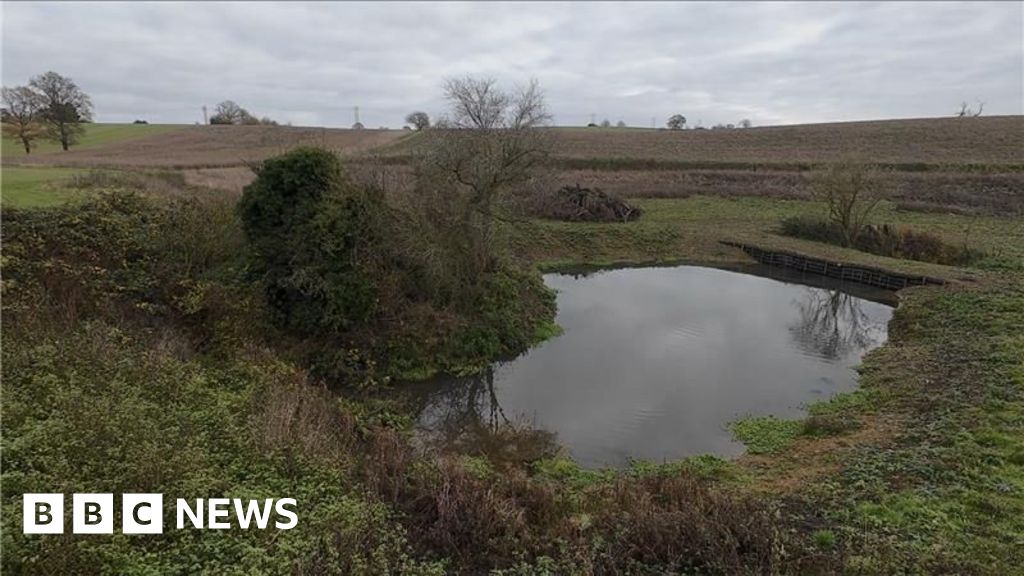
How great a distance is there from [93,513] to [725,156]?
57.2m

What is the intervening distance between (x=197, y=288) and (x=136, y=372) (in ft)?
15.7

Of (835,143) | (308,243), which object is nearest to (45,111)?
(308,243)

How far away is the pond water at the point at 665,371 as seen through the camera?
12641mm

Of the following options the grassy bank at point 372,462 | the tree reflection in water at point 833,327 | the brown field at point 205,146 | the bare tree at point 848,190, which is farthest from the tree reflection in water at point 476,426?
the brown field at point 205,146

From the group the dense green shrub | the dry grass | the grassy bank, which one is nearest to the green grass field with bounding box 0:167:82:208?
the grassy bank

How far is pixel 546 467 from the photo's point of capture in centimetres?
1075

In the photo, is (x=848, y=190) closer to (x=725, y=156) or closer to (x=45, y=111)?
(x=725, y=156)

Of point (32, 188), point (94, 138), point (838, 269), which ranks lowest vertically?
point (838, 269)

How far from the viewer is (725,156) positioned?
183 ft

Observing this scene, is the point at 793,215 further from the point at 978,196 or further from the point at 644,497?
the point at 644,497

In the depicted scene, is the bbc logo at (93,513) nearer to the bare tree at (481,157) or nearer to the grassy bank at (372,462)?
the grassy bank at (372,462)

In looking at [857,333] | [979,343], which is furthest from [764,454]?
[857,333]

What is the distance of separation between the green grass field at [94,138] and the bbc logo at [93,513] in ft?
164

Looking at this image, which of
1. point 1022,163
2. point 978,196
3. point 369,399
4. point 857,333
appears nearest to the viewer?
point 369,399
